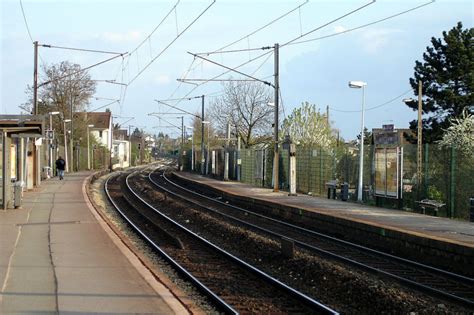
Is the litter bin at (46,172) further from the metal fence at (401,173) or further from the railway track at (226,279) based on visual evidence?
the railway track at (226,279)

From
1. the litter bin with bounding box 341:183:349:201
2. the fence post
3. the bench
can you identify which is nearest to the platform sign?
the bench

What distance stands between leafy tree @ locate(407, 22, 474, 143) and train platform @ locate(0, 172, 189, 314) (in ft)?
98.1

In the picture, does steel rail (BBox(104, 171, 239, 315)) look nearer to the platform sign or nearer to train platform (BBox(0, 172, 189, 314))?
train platform (BBox(0, 172, 189, 314))

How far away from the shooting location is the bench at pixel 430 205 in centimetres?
1956

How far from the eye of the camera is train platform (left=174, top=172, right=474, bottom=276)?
1281cm

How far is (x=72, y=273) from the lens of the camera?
9711 millimetres

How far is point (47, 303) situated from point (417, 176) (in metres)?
16.0

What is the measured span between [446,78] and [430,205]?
24347 millimetres

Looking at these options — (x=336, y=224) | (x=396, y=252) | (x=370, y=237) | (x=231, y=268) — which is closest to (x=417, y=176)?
(x=336, y=224)

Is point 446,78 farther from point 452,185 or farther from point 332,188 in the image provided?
point 452,185

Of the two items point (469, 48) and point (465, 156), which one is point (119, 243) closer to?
point (465, 156)

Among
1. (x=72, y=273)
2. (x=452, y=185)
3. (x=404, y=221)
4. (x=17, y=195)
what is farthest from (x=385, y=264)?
(x=17, y=195)

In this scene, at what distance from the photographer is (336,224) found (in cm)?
1848

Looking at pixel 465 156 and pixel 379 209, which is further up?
pixel 465 156
